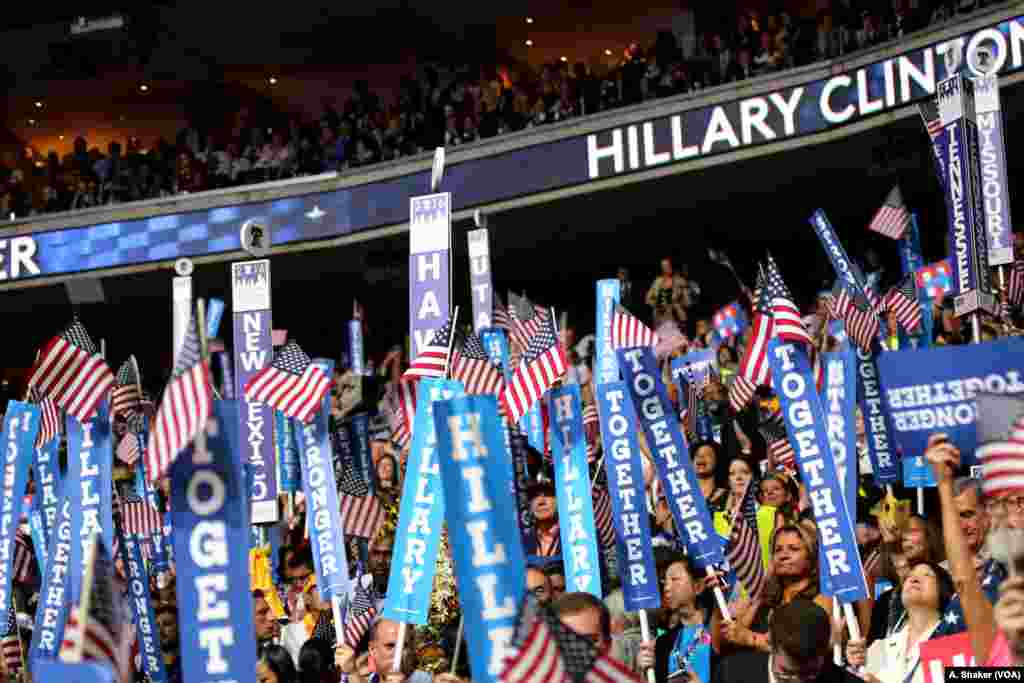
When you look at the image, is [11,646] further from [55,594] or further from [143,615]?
→ [143,615]

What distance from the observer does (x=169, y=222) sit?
2327 centimetres

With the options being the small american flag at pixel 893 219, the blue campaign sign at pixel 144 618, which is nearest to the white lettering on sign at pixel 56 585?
the blue campaign sign at pixel 144 618

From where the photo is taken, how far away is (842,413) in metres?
8.10

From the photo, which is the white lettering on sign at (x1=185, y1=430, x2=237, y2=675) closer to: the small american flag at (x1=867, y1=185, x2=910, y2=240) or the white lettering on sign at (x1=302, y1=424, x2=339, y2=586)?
the white lettering on sign at (x1=302, y1=424, x2=339, y2=586)

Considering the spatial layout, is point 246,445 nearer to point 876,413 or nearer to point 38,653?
point 38,653

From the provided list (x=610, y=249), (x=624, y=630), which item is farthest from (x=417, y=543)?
(x=610, y=249)

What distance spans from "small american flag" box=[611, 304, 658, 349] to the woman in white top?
16.6 feet

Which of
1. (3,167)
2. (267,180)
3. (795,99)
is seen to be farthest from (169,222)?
(795,99)

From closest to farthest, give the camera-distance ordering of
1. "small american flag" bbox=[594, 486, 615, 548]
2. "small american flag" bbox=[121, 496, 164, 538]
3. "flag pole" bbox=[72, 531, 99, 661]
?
"flag pole" bbox=[72, 531, 99, 661] < "small american flag" bbox=[594, 486, 615, 548] < "small american flag" bbox=[121, 496, 164, 538]

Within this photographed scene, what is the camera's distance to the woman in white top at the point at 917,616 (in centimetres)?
586

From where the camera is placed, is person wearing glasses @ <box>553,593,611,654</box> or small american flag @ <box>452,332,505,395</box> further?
small american flag @ <box>452,332,505,395</box>

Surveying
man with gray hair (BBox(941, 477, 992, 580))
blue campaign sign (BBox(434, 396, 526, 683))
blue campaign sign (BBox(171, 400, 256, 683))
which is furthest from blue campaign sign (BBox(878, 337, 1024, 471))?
blue campaign sign (BBox(171, 400, 256, 683))

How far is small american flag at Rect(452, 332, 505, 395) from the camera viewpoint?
895 cm

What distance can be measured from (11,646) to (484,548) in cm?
608
